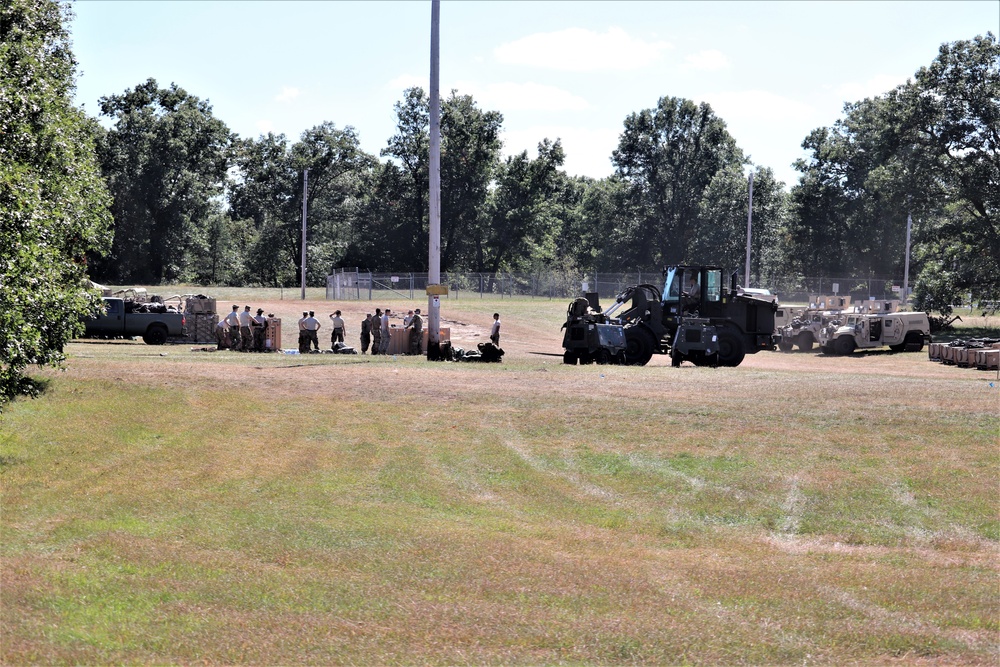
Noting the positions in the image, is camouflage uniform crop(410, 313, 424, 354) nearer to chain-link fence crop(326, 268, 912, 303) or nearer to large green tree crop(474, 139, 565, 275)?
chain-link fence crop(326, 268, 912, 303)

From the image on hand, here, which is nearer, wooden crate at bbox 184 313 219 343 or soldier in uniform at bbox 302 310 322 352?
soldier in uniform at bbox 302 310 322 352

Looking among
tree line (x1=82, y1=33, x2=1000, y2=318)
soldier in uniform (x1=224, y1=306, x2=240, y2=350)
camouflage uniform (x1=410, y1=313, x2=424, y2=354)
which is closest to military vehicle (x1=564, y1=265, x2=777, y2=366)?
camouflage uniform (x1=410, y1=313, x2=424, y2=354)

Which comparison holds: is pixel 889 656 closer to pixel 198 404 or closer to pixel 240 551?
pixel 240 551

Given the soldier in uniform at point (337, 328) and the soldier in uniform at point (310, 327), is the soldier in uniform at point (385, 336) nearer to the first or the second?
the soldier in uniform at point (337, 328)

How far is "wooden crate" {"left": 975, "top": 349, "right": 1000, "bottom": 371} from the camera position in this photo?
3306 centimetres

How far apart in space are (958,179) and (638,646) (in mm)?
53964

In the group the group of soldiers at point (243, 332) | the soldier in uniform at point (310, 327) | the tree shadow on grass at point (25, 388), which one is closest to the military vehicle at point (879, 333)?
the soldier in uniform at point (310, 327)

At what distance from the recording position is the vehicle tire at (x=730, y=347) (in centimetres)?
3228

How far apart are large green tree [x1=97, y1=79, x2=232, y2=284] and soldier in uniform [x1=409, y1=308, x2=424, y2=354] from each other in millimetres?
56905

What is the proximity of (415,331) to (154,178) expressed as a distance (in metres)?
60.1

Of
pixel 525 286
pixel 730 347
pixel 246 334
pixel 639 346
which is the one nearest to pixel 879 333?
pixel 730 347

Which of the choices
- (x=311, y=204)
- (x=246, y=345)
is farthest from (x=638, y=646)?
(x=311, y=204)

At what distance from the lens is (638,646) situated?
28.9 ft

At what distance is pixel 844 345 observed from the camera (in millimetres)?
42000
